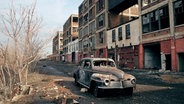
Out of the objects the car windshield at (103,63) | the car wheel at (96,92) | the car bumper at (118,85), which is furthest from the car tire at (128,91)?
the car windshield at (103,63)

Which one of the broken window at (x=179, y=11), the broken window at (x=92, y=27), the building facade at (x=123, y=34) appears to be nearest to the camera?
the broken window at (x=179, y=11)

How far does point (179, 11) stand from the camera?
2177cm

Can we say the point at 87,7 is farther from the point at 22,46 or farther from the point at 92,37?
the point at 22,46

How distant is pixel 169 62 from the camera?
926 inches

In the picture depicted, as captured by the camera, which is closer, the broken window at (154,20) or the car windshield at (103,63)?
the car windshield at (103,63)

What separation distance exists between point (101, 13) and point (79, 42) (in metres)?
21.3

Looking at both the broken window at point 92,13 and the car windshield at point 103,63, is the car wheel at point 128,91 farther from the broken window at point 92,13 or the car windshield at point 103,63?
the broken window at point 92,13

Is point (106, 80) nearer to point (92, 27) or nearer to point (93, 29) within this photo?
point (93, 29)

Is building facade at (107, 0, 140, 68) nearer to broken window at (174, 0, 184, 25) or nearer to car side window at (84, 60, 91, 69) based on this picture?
broken window at (174, 0, 184, 25)

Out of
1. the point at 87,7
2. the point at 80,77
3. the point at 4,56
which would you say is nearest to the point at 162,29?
the point at 80,77

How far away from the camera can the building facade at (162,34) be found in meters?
21.8

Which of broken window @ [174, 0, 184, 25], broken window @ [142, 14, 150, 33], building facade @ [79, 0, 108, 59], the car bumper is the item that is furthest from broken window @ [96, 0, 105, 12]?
the car bumper

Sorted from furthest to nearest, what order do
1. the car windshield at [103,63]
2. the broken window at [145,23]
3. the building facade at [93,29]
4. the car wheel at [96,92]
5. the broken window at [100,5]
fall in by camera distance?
the broken window at [100,5], the building facade at [93,29], the broken window at [145,23], the car windshield at [103,63], the car wheel at [96,92]

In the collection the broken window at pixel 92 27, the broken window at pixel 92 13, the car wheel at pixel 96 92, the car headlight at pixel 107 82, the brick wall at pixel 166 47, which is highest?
the broken window at pixel 92 13
